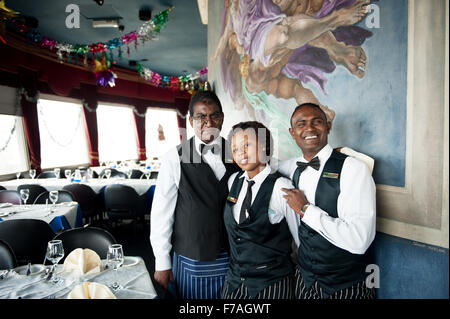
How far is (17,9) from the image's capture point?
4723 millimetres

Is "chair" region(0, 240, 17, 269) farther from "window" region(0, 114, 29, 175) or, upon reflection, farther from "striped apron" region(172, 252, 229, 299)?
"window" region(0, 114, 29, 175)

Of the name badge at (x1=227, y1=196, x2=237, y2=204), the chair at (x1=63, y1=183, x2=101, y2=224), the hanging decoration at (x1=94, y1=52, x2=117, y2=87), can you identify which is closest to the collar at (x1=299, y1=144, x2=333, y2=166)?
the name badge at (x1=227, y1=196, x2=237, y2=204)

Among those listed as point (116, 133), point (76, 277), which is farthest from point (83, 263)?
point (116, 133)

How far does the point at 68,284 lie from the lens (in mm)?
1641

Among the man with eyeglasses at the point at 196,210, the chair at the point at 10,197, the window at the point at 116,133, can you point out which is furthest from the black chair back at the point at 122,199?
the window at the point at 116,133

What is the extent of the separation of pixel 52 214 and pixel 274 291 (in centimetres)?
273

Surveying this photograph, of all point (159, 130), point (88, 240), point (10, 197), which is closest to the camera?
point (88, 240)

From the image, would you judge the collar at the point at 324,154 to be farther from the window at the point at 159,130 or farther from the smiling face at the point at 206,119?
the window at the point at 159,130

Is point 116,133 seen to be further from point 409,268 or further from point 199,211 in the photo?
point 409,268

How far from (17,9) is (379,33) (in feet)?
17.8

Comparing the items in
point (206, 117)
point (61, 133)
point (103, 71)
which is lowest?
point (206, 117)

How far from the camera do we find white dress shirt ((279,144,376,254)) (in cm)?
125

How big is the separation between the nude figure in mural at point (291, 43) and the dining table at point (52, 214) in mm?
2226
